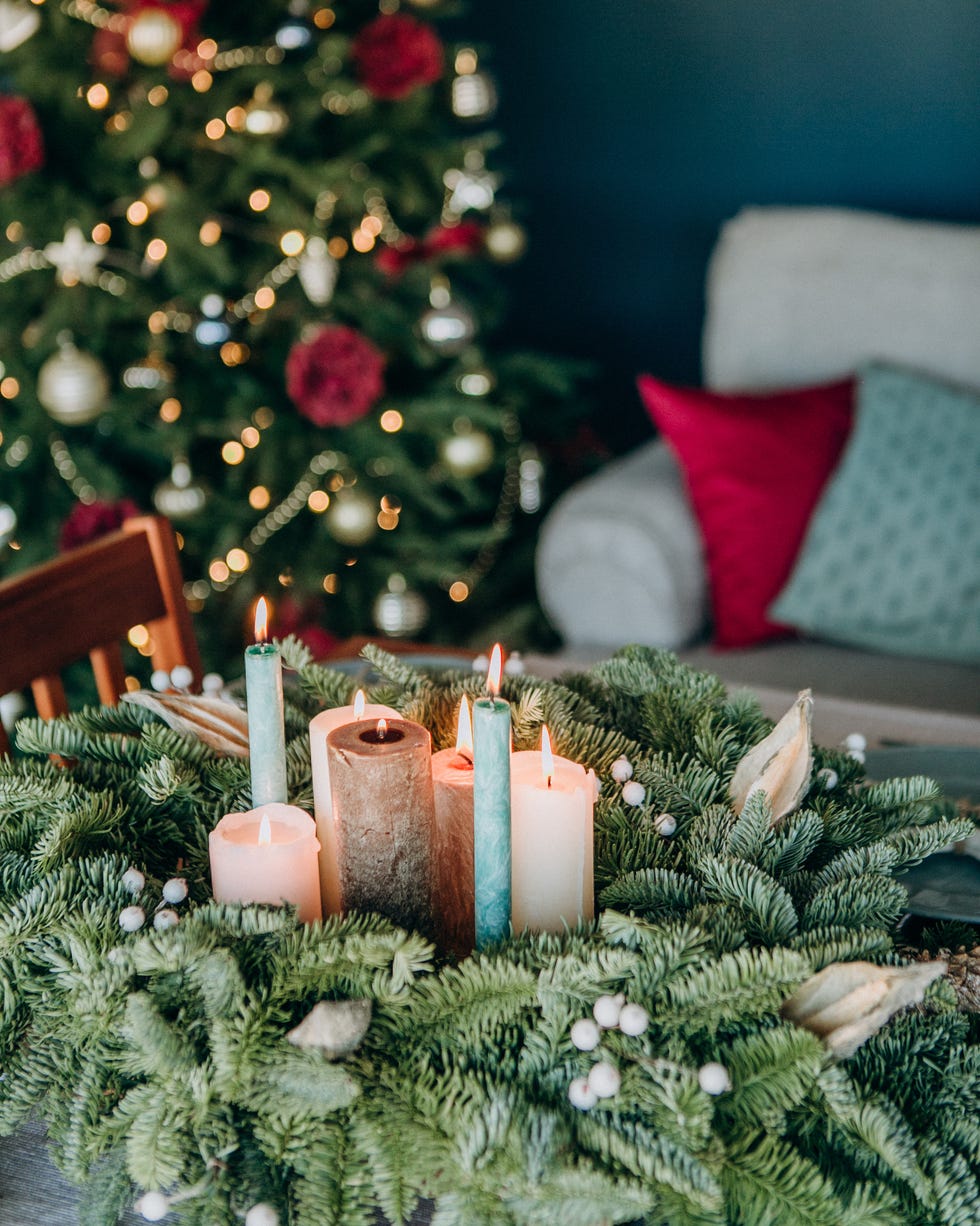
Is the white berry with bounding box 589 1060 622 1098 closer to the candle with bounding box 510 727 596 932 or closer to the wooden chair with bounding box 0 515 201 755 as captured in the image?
the candle with bounding box 510 727 596 932

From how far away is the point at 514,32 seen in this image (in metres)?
2.83

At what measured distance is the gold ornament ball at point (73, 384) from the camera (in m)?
1.87

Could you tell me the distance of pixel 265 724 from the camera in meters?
0.64

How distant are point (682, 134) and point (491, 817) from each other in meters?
2.50

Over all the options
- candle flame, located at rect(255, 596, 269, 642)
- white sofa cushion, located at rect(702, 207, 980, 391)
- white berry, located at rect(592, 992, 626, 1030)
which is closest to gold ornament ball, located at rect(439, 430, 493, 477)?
white sofa cushion, located at rect(702, 207, 980, 391)

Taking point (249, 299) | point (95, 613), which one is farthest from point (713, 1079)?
point (249, 299)

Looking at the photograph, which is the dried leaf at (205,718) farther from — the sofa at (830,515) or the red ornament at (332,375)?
the red ornament at (332,375)

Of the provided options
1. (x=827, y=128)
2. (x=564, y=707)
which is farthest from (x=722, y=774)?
(x=827, y=128)

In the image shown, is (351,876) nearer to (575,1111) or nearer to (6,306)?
(575,1111)

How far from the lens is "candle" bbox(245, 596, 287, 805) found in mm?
637

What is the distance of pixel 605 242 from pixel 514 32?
512 millimetres

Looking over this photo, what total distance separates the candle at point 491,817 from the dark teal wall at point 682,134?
7.55 ft

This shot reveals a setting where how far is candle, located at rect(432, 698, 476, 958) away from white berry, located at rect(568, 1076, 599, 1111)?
0.13 m

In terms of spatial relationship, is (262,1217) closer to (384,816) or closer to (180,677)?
(384,816)
